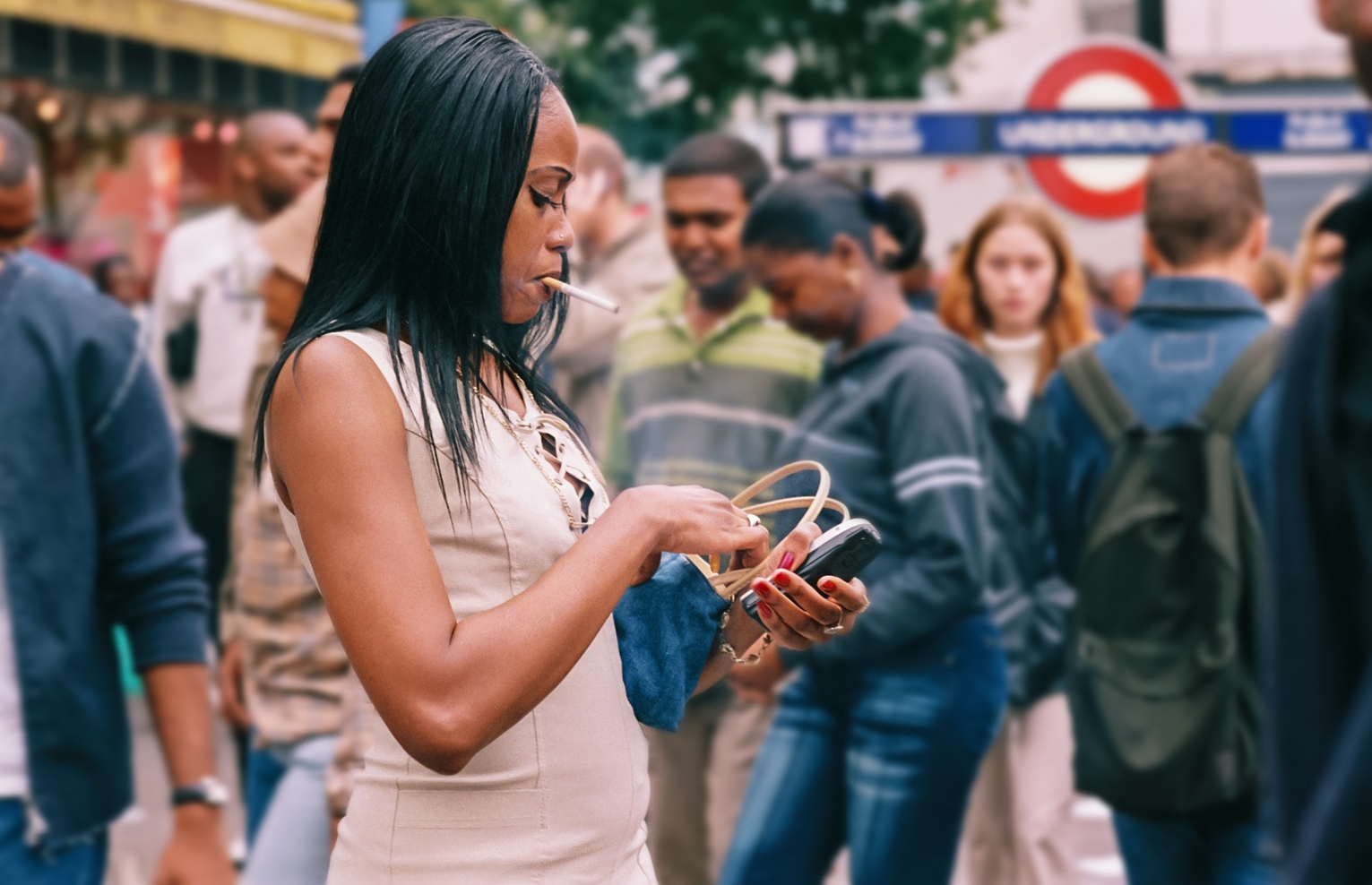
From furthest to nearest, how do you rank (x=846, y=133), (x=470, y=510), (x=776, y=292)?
(x=846, y=133)
(x=776, y=292)
(x=470, y=510)

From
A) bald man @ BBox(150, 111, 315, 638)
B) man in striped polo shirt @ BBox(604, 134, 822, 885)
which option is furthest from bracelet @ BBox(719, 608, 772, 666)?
bald man @ BBox(150, 111, 315, 638)

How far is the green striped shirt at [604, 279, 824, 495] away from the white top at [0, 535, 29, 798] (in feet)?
7.27

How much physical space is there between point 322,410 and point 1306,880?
107 centimetres

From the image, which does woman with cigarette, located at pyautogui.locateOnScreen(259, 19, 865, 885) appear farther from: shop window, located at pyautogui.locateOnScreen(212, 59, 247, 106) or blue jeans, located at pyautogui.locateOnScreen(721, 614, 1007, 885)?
shop window, located at pyautogui.locateOnScreen(212, 59, 247, 106)

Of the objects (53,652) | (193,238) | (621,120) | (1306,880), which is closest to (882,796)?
(53,652)

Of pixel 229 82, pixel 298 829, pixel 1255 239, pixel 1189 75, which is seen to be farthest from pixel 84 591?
pixel 1189 75

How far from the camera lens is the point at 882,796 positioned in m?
4.12

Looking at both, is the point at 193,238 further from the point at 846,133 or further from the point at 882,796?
the point at 882,796

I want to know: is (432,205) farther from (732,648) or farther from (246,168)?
(246,168)

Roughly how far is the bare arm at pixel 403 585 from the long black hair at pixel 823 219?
8.87 ft

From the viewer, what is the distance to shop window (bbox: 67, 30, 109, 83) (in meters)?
12.4

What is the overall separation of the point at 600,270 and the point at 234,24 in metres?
7.33

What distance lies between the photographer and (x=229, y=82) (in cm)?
1424

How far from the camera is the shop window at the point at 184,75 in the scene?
13.5 metres
